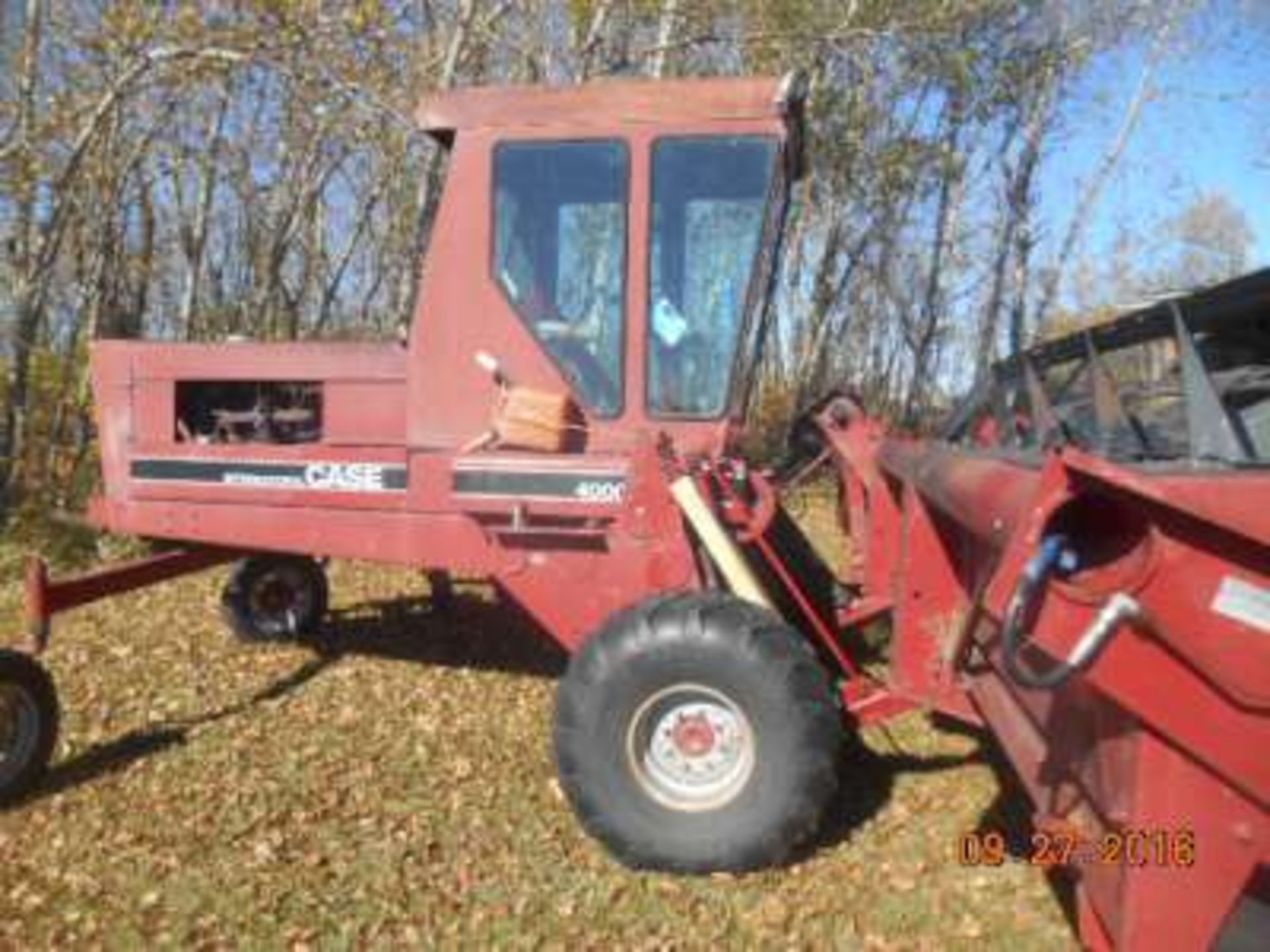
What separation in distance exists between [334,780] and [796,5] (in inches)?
451

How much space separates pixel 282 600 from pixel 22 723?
2325mm

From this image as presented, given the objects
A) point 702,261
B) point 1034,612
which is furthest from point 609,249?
point 1034,612

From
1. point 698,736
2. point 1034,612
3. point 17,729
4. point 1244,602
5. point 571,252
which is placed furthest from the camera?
point 571,252

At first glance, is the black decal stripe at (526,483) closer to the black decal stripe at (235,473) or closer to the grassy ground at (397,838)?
the black decal stripe at (235,473)

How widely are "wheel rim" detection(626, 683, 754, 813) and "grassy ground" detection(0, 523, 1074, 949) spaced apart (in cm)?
30

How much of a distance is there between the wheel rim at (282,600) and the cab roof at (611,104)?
9.58ft

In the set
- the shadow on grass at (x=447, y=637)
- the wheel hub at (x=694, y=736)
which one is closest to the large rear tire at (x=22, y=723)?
the shadow on grass at (x=447, y=637)

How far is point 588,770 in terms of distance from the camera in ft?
13.7

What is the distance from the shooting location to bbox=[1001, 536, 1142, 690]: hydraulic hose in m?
2.62

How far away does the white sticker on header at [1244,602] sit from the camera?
2609 millimetres

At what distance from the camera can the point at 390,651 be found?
6.83 metres
